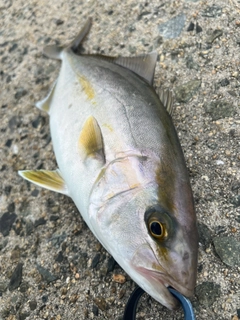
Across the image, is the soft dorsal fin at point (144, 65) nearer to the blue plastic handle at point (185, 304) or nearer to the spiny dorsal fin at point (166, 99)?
the spiny dorsal fin at point (166, 99)

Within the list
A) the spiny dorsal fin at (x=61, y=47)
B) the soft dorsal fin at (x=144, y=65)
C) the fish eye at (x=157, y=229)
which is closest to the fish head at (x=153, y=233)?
the fish eye at (x=157, y=229)

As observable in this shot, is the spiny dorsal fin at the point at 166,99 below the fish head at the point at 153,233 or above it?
above

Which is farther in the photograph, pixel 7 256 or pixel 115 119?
pixel 7 256

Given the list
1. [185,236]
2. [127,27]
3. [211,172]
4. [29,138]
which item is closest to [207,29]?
[127,27]

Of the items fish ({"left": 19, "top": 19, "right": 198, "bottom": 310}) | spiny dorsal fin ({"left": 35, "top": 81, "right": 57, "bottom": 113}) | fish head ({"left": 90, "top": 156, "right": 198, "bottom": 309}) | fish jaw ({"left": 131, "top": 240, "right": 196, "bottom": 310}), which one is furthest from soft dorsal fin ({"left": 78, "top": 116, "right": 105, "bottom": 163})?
spiny dorsal fin ({"left": 35, "top": 81, "right": 57, "bottom": 113})

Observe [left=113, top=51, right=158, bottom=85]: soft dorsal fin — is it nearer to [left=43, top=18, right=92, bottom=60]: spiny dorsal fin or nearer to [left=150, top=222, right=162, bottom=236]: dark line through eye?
[left=43, top=18, right=92, bottom=60]: spiny dorsal fin

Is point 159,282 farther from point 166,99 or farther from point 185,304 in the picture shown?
point 166,99

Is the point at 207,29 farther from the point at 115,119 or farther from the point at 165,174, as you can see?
the point at 165,174
